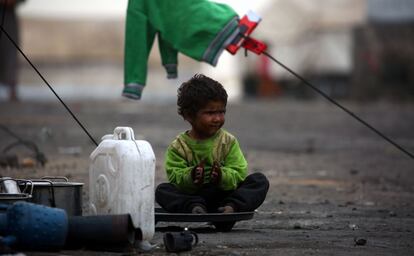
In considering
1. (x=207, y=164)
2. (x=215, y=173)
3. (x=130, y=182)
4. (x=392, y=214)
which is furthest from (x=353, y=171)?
(x=130, y=182)

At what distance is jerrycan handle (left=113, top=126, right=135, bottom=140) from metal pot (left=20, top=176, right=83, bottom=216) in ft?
1.06

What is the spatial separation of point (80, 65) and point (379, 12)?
1573cm

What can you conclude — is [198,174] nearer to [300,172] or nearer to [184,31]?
[184,31]

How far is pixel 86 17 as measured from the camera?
160ft

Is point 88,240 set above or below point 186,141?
below

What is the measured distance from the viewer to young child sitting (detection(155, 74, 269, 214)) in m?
5.61

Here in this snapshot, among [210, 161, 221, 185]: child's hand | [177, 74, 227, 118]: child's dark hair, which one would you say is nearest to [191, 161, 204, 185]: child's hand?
[210, 161, 221, 185]: child's hand

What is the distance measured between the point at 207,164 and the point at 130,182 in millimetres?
1112

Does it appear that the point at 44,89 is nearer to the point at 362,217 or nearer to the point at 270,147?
the point at 270,147

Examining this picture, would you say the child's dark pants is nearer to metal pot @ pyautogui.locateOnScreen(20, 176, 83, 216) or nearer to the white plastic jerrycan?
metal pot @ pyautogui.locateOnScreen(20, 176, 83, 216)

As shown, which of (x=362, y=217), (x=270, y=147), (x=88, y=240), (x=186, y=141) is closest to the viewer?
(x=88, y=240)

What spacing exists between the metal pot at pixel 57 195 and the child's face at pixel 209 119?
0.87 m

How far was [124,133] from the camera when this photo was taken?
16.1 ft

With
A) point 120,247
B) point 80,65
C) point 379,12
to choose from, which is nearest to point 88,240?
point 120,247
